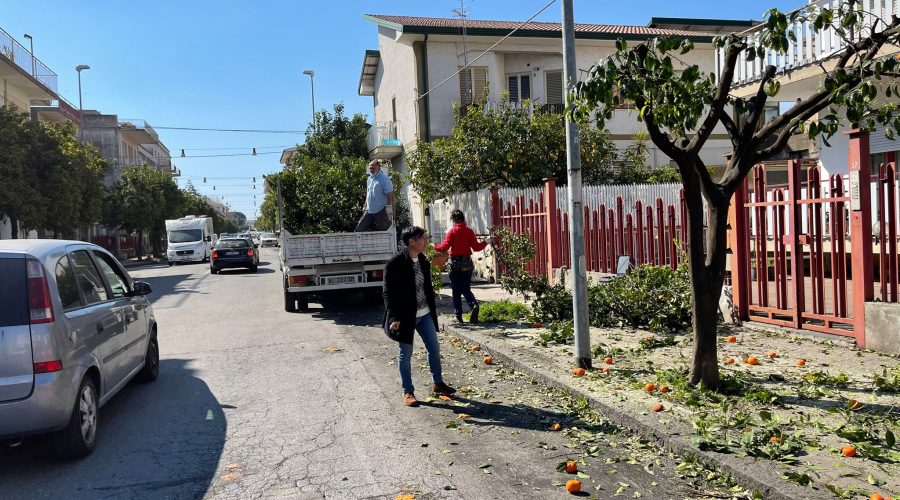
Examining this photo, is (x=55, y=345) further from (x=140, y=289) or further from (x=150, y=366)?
(x=150, y=366)

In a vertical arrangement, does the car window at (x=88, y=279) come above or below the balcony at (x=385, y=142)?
below

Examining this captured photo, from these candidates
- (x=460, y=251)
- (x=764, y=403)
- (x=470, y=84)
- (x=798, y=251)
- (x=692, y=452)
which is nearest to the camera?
(x=692, y=452)

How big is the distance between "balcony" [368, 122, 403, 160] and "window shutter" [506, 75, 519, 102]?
5.03 metres

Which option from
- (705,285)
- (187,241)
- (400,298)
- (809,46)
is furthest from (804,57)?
(187,241)

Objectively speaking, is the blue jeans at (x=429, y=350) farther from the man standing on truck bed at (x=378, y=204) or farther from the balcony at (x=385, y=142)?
the balcony at (x=385, y=142)

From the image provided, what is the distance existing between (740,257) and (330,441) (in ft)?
19.2

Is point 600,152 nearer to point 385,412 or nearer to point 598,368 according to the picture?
point 598,368

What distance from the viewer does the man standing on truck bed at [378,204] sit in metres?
12.9

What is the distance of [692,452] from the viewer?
178 inches

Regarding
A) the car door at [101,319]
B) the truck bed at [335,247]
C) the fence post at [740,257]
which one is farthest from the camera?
the truck bed at [335,247]

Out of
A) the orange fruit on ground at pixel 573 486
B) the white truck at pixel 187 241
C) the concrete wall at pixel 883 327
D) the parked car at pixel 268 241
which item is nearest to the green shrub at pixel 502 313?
the concrete wall at pixel 883 327

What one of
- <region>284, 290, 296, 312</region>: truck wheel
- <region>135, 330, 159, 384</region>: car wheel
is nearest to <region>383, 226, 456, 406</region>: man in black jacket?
<region>135, 330, 159, 384</region>: car wheel

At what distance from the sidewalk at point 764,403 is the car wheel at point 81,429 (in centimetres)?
392

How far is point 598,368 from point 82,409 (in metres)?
4.62
